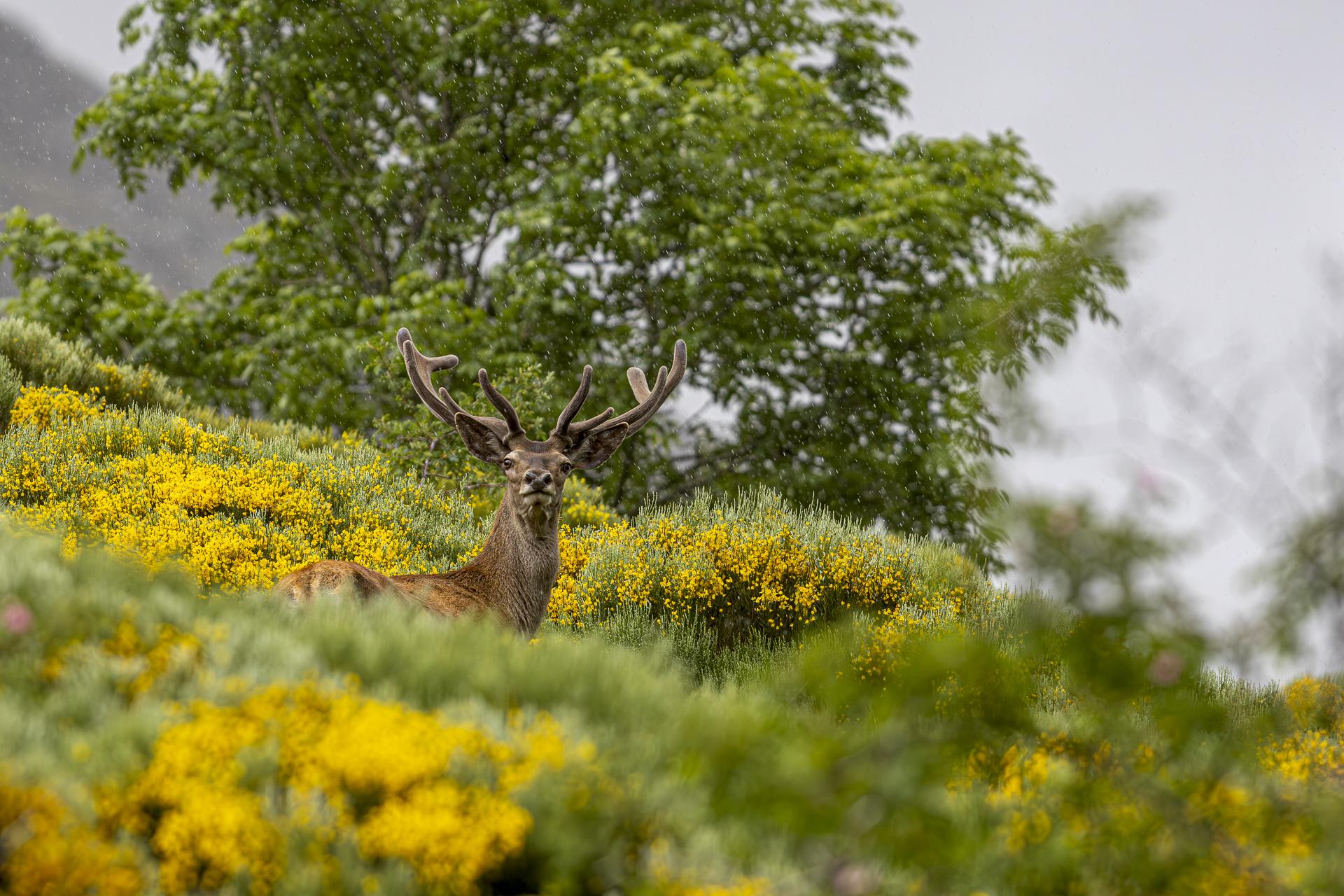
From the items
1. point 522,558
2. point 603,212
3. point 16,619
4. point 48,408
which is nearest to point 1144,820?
point 16,619

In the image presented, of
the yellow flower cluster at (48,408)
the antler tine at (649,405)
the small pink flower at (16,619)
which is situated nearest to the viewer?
the small pink flower at (16,619)

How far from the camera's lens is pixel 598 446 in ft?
22.1

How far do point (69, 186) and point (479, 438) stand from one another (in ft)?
275

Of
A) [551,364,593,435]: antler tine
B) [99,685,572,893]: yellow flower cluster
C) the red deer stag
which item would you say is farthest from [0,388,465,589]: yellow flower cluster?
[99,685,572,893]: yellow flower cluster

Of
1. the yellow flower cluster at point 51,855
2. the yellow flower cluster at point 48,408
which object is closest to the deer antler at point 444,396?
the yellow flower cluster at point 51,855

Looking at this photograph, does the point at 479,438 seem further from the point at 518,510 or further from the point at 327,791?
the point at 327,791

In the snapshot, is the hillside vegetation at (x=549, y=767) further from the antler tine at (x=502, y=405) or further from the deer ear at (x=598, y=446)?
the deer ear at (x=598, y=446)

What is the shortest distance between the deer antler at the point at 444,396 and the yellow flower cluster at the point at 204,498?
5.31 ft

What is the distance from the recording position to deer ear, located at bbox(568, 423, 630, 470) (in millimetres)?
6676

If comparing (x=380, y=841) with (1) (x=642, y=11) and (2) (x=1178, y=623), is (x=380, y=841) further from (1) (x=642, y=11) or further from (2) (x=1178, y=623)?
(1) (x=642, y=11)

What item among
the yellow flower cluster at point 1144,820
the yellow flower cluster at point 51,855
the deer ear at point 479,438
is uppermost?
the deer ear at point 479,438

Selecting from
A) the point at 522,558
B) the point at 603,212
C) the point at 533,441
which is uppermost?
the point at 603,212

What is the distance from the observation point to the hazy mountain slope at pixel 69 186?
72938 mm

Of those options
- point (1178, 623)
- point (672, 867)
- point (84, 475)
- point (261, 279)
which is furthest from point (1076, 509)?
point (261, 279)
